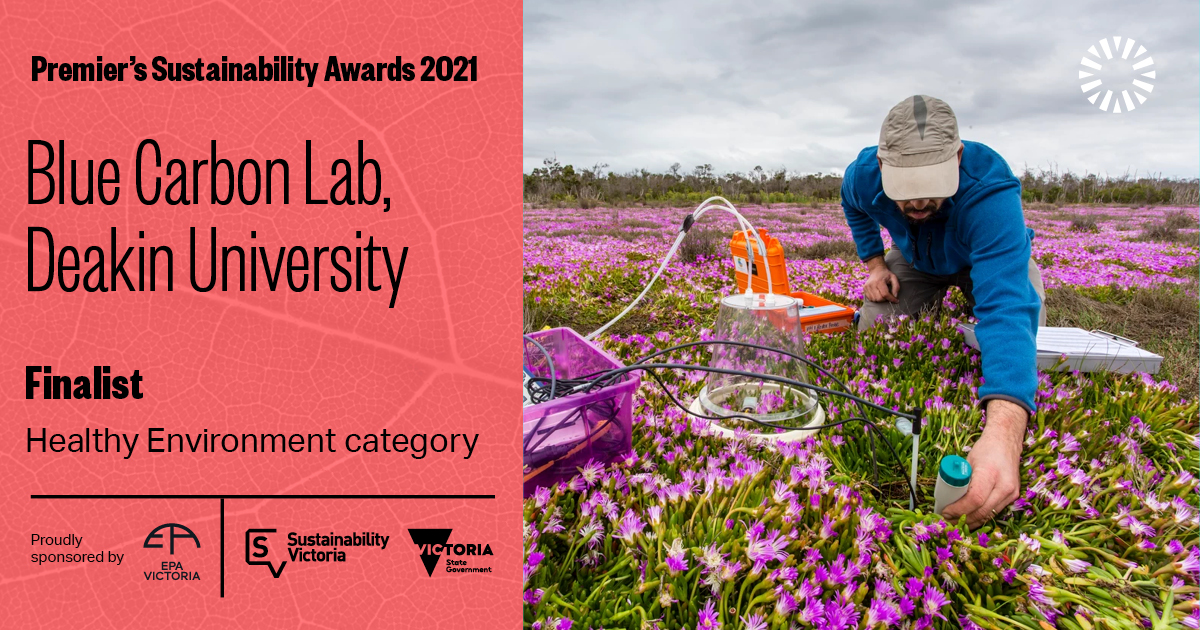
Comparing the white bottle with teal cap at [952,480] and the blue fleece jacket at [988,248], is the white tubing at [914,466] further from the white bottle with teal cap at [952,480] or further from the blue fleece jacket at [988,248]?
the blue fleece jacket at [988,248]

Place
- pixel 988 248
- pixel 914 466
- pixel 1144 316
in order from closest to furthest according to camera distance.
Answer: pixel 914 466, pixel 988 248, pixel 1144 316

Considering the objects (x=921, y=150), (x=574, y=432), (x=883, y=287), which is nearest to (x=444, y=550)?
(x=574, y=432)

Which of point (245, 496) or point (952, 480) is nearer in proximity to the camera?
point (245, 496)

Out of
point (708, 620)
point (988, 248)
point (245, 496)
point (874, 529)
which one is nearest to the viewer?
point (245, 496)

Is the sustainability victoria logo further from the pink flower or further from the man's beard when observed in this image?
the man's beard

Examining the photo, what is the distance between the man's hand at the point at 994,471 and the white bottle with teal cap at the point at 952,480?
3 cm

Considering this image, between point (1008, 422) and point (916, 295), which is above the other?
point (916, 295)

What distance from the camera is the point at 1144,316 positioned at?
17.3ft

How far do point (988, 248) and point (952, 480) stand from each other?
154cm

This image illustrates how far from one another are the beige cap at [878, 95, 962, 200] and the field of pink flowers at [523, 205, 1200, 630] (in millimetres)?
983

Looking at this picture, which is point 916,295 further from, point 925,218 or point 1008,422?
point 1008,422

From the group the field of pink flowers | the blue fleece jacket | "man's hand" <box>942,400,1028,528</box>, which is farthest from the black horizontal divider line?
the blue fleece jacket

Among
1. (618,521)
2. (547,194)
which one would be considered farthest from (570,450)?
(547,194)

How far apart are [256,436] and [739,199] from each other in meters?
30.8
